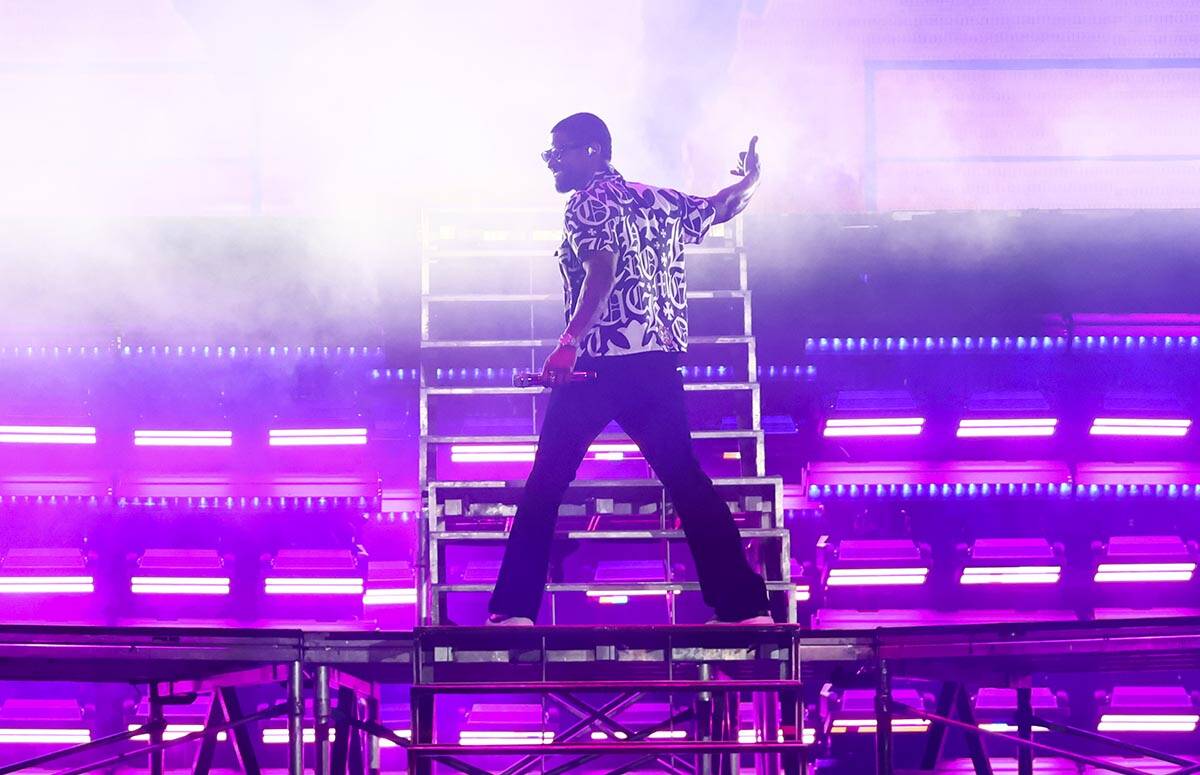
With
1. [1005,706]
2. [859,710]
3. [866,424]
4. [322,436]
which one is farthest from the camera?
[1005,706]

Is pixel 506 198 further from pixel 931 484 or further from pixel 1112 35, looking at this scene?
pixel 1112 35

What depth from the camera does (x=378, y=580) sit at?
6480 mm

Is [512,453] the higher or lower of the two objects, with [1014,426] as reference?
lower

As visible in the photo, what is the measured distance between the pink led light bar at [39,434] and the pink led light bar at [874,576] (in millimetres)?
4655

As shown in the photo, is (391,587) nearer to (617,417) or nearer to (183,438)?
(183,438)

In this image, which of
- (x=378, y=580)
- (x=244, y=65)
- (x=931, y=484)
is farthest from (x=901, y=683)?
(x=244, y=65)

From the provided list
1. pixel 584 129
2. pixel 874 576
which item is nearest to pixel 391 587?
pixel 874 576

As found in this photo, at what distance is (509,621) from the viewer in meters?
3.43

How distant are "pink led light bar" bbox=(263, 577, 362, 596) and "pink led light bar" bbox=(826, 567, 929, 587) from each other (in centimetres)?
298

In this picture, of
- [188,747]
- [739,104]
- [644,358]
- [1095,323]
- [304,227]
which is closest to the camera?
Result: [644,358]

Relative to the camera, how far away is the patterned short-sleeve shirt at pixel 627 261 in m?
3.42

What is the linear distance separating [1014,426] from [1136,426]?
2.49ft

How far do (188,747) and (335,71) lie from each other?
4569 millimetres

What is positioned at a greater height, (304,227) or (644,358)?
(304,227)
